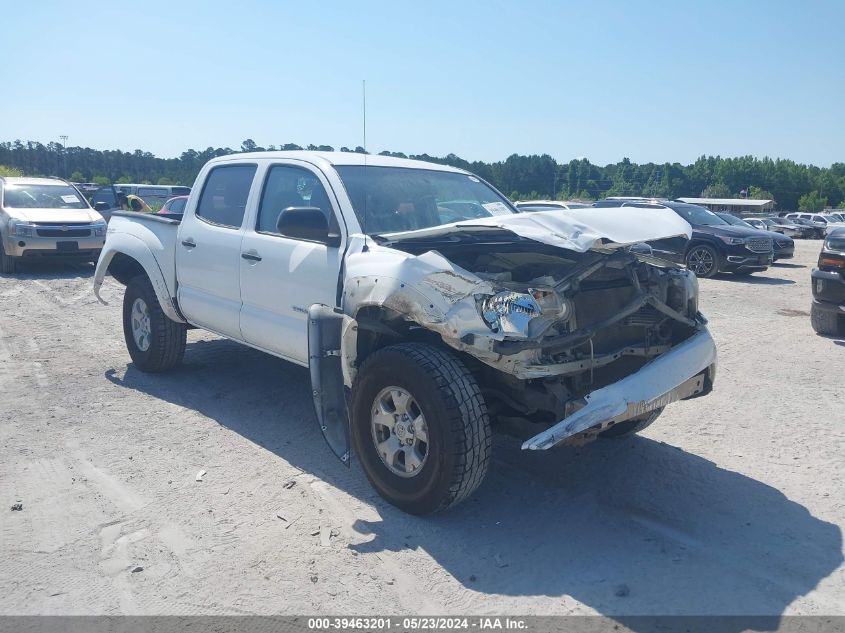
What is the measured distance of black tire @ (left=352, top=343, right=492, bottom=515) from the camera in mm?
3578

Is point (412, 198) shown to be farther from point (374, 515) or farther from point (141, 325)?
point (141, 325)

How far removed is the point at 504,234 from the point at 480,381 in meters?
0.86

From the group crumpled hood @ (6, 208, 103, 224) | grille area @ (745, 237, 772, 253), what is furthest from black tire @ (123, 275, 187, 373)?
grille area @ (745, 237, 772, 253)

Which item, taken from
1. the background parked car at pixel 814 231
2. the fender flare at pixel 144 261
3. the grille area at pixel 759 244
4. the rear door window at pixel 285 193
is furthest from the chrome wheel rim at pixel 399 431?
the background parked car at pixel 814 231

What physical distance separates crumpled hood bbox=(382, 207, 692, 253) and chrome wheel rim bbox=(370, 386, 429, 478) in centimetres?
99

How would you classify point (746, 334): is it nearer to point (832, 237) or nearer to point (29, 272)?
point (832, 237)

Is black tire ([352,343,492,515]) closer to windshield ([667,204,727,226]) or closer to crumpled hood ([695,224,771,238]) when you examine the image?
crumpled hood ([695,224,771,238])

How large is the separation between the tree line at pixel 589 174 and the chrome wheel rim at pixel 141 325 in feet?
68.3

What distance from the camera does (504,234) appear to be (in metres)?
3.96

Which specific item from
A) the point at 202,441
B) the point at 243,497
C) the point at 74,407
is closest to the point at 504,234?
the point at 243,497

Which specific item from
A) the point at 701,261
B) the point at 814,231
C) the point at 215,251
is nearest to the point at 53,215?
the point at 215,251

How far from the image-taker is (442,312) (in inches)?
145

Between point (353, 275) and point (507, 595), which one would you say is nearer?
point (507, 595)

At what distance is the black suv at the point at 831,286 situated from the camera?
27.4ft
